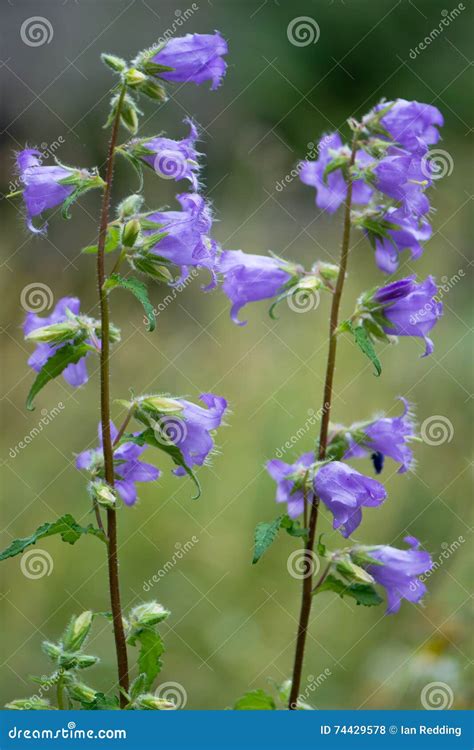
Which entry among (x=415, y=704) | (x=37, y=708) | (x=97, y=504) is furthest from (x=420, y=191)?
(x=415, y=704)

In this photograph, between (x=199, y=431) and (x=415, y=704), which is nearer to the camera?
(x=199, y=431)

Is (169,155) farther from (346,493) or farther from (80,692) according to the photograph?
(80,692)

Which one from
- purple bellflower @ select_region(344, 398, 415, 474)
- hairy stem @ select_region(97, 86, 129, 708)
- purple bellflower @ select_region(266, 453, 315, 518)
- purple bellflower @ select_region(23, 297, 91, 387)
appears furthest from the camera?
purple bellflower @ select_region(344, 398, 415, 474)

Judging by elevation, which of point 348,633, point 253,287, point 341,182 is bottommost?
point 348,633

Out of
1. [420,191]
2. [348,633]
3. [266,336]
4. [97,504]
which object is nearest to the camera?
[97,504]

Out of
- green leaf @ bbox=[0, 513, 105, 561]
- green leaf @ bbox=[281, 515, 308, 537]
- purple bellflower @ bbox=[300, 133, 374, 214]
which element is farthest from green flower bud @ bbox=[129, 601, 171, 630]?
purple bellflower @ bbox=[300, 133, 374, 214]

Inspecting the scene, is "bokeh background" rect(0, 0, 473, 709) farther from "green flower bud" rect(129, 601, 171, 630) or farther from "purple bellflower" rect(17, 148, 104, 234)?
"purple bellflower" rect(17, 148, 104, 234)

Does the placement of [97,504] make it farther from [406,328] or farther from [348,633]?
[348,633]
